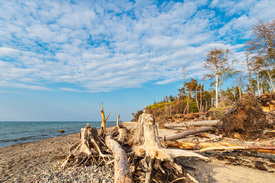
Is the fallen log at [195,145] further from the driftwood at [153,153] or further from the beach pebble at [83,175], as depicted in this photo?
the beach pebble at [83,175]

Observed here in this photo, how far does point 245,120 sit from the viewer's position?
746 cm

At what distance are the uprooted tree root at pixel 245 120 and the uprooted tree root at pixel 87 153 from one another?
6.93 metres

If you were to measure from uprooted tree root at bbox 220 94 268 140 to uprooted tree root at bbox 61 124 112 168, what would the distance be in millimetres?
6928

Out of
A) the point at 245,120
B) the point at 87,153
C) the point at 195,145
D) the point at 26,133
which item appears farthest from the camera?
the point at 26,133

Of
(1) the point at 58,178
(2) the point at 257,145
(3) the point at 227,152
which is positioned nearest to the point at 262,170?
(2) the point at 257,145

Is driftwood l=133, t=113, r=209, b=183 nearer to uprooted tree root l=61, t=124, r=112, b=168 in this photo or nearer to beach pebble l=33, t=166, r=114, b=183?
beach pebble l=33, t=166, r=114, b=183

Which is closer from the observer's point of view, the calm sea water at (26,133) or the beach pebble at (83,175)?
the beach pebble at (83,175)

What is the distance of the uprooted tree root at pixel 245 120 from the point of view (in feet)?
24.2

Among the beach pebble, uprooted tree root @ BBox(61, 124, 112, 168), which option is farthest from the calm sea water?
the beach pebble

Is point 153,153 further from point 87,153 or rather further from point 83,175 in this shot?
point 87,153

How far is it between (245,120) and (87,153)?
817 centimetres

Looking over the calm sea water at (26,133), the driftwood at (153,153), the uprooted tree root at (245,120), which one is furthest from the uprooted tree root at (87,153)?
the calm sea water at (26,133)

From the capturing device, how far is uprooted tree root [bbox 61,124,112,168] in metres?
4.74

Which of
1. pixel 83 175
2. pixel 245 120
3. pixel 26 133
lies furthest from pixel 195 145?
pixel 26 133
